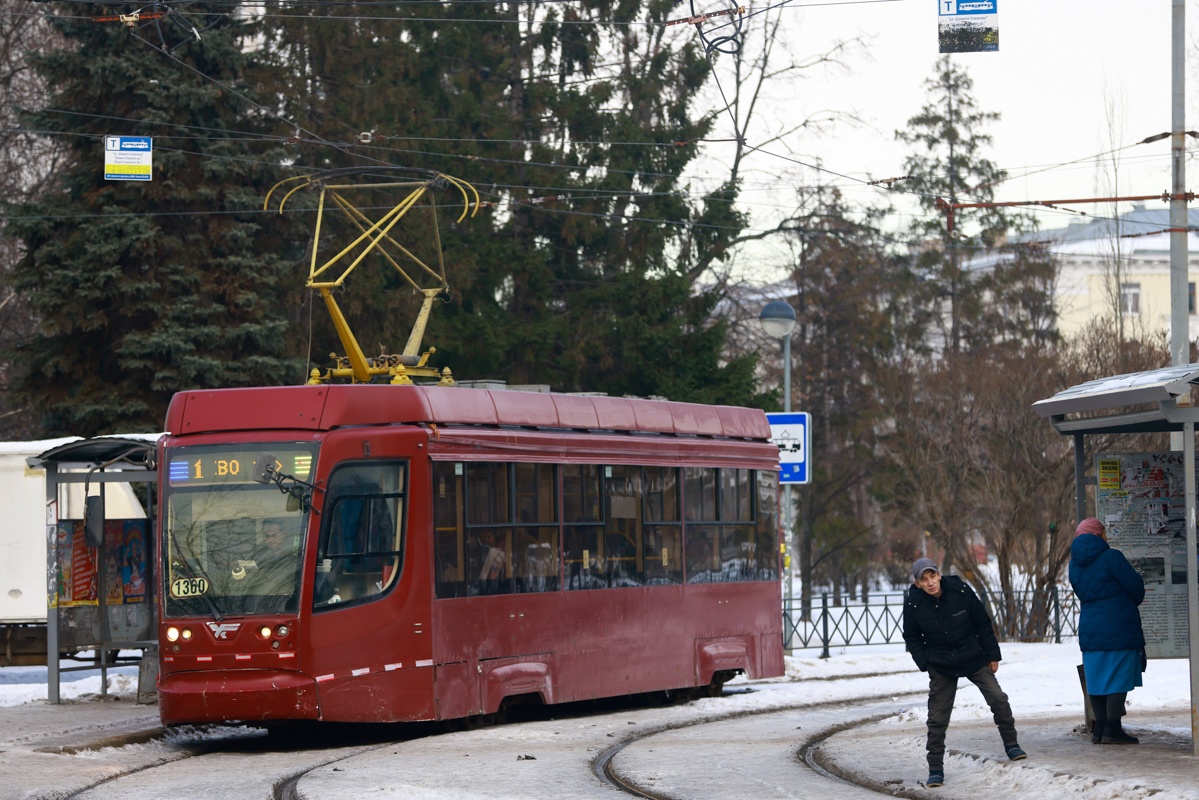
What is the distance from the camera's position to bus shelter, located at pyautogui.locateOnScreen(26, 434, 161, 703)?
18.3 m

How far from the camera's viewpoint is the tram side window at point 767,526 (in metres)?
20.3

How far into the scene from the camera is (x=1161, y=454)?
1388 centimetres

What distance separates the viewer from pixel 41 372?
29.7 m

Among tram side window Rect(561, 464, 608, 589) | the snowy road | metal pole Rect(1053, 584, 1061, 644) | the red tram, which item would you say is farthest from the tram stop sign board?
metal pole Rect(1053, 584, 1061, 644)

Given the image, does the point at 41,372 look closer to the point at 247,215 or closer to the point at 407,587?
the point at 247,215

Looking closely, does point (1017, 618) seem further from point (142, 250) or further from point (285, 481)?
point (285, 481)

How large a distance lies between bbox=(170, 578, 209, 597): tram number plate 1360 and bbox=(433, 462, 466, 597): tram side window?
187cm

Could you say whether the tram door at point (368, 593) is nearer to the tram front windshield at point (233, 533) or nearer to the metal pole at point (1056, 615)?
the tram front windshield at point (233, 533)

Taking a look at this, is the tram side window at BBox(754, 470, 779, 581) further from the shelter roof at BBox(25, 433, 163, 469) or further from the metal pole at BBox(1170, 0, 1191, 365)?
the shelter roof at BBox(25, 433, 163, 469)

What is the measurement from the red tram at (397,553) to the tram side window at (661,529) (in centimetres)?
Answer: 6

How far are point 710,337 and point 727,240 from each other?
316 centimetres

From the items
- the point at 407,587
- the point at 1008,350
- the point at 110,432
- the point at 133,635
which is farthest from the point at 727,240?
the point at 407,587

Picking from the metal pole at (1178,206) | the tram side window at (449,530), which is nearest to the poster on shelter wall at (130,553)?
the tram side window at (449,530)

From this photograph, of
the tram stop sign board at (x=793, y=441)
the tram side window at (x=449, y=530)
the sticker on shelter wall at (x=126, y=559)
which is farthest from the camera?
the tram stop sign board at (x=793, y=441)
